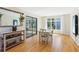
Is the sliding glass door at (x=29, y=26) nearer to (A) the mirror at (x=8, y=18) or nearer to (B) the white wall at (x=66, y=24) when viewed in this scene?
(A) the mirror at (x=8, y=18)

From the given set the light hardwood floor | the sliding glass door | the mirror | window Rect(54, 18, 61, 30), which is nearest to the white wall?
window Rect(54, 18, 61, 30)

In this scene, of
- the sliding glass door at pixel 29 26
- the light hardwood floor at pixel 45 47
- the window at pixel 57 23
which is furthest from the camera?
the window at pixel 57 23

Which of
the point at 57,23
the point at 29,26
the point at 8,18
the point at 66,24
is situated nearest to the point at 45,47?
the point at 8,18

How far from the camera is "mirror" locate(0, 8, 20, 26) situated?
4820 millimetres

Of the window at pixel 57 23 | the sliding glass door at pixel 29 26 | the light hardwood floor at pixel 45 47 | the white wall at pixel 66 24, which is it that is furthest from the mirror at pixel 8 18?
the window at pixel 57 23

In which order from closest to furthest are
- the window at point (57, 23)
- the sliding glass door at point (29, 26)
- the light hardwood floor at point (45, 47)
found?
the light hardwood floor at point (45, 47) → the sliding glass door at point (29, 26) → the window at point (57, 23)

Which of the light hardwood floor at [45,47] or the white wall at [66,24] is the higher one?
the white wall at [66,24]

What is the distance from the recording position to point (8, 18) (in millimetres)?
5383

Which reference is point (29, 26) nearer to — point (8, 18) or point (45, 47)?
point (8, 18)

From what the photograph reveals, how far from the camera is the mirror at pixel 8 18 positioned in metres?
4.82

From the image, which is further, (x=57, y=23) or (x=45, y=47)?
(x=57, y=23)

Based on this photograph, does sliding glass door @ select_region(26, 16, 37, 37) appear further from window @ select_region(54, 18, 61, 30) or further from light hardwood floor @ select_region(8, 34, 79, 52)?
window @ select_region(54, 18, 61, 30)
